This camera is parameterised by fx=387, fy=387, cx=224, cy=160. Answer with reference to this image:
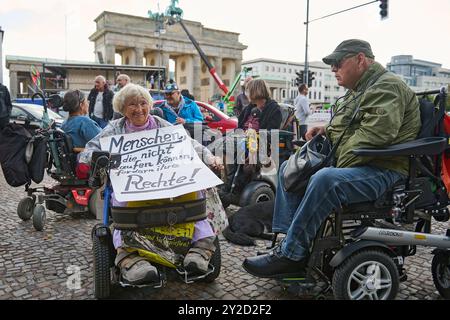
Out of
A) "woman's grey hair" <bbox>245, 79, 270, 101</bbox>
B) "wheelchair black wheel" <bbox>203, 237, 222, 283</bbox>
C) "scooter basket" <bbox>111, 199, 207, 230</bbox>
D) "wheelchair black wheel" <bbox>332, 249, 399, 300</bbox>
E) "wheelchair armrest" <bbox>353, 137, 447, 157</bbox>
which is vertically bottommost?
"wheelchair black wheel" <bbox>203, 237, 222, 283</bbox>

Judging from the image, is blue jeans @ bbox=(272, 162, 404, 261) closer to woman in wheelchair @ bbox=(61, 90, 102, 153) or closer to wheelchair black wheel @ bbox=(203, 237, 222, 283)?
wheelchair black wheel @ bbox=(203, 237, 222, 283)

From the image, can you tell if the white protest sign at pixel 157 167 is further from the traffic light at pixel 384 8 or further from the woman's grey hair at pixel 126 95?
the traffic light at pixel 384 8

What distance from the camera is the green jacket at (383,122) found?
2512 mm

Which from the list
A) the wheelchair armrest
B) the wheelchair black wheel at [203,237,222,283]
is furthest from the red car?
the wheelchair armrest

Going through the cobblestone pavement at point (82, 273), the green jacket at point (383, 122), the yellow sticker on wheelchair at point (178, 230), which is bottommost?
the cobblestone pavement at point (82, 273)

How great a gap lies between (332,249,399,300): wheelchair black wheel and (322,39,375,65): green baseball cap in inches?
55.4

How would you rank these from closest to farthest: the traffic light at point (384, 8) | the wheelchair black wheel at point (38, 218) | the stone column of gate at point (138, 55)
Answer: the wheelchair black wheel at point (38, 218)
the traffic light at point (384, 8)
the stone column of gate at point (138, 55)

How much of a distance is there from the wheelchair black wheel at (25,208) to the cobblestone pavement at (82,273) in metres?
0.24

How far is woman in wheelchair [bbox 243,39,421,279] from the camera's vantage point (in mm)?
2496

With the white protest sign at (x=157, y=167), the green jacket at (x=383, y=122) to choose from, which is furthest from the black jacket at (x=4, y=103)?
the green jacket at (x=383, y=122)

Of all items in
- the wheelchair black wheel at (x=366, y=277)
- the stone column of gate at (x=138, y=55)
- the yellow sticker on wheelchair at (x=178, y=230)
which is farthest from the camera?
the stone column of gate at (x=138, y=55)

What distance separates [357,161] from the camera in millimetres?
2639

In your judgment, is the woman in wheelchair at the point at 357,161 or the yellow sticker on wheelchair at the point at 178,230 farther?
the yellow sticker on wheelchair at the point at 178,230

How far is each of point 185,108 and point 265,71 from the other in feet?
371
